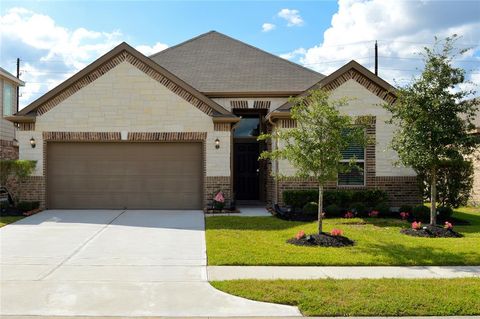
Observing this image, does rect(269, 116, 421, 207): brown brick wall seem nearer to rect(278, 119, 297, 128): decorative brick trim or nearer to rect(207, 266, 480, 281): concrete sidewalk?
rect(278, 119, 297, 128): decorative brick trim

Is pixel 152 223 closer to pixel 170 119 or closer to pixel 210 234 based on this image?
pixel 210 234

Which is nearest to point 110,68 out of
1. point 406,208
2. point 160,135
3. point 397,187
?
point 160,135

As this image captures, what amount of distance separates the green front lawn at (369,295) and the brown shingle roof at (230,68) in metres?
10.7

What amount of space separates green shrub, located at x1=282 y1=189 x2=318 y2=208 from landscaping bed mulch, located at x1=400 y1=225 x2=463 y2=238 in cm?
361

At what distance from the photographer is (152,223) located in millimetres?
12688

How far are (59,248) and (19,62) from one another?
37.5 m

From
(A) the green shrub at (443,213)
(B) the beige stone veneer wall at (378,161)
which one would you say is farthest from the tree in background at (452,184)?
(A) the green shrub at (443,213)

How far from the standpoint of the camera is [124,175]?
15469mm

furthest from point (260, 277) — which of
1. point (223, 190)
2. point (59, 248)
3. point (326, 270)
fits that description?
point (223, 190)

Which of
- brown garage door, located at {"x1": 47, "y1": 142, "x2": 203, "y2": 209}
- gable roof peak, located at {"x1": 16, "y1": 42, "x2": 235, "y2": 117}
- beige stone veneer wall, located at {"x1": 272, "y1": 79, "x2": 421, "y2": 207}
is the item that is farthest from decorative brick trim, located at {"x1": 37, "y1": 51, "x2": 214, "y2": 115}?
beige stone veneer wall, located at {"x1": 272, "y1": 79, "x2": 421, "y2": 207}

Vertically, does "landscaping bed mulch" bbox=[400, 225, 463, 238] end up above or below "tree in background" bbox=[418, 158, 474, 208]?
below

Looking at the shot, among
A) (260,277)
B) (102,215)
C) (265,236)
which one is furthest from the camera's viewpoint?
(102,215)

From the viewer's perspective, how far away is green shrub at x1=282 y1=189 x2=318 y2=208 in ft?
47.5

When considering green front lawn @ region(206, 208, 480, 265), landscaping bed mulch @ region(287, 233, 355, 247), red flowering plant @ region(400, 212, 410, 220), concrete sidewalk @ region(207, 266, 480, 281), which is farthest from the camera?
red flowering plant @ region(400, 212, 410, 220)
